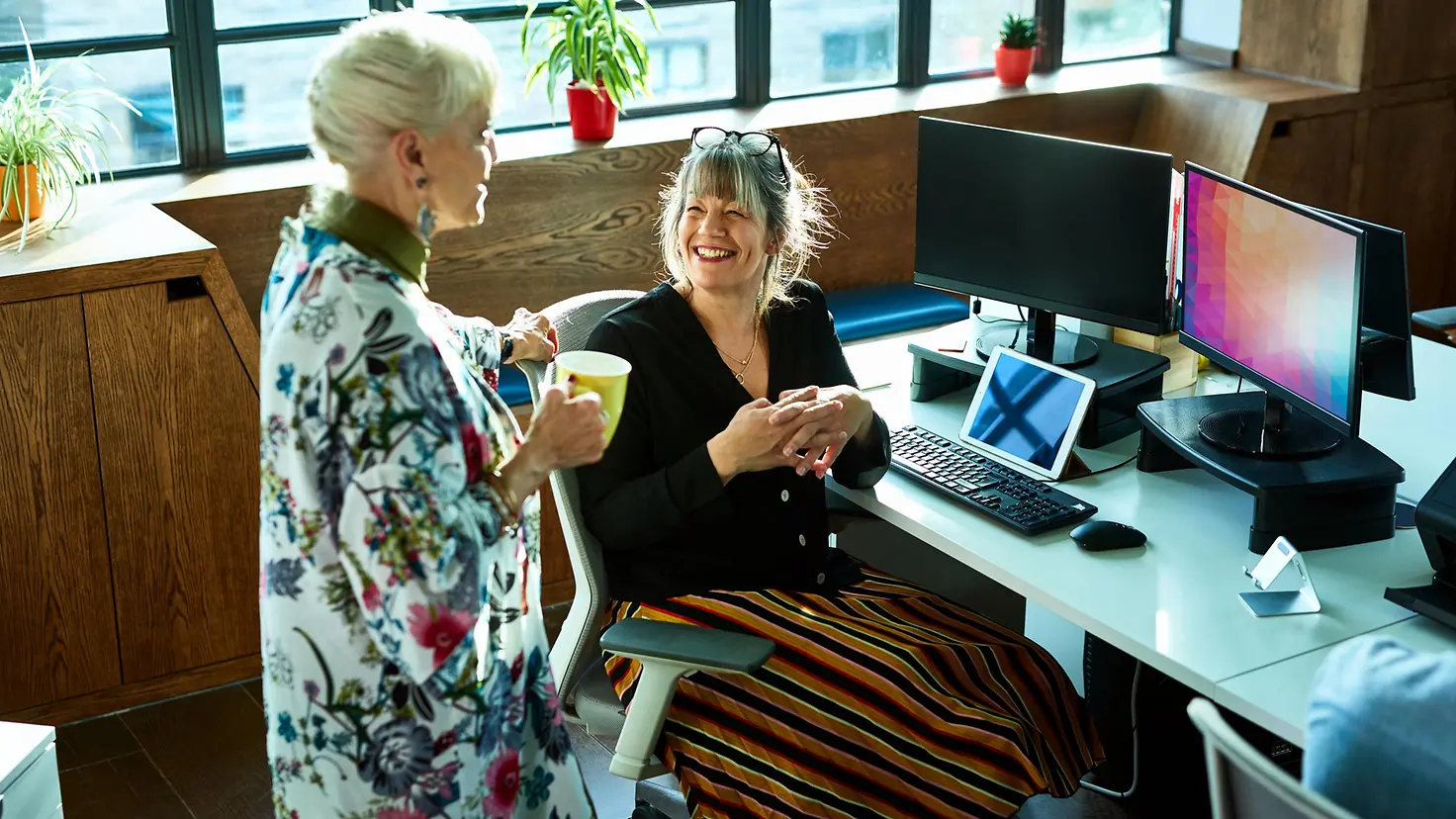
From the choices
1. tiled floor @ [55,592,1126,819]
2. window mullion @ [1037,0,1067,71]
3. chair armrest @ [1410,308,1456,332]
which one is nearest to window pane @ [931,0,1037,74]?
window mullion @ [1037,0,1067,71]

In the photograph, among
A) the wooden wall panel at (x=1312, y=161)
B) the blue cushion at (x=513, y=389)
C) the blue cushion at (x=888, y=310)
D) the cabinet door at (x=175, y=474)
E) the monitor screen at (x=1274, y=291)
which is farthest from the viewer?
the wooden wall panel at (x=1312, y=161)

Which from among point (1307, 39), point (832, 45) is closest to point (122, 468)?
point (832, 45)

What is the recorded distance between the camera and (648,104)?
431 centimetres

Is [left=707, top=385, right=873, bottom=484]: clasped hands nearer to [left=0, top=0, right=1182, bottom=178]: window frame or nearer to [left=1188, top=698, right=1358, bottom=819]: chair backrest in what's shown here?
[left=1188, top=698, right=1358, bottom=819]: chair backrest

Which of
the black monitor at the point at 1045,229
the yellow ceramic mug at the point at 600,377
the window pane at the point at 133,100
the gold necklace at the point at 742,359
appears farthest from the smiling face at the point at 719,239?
the window pane at the point at 133,100

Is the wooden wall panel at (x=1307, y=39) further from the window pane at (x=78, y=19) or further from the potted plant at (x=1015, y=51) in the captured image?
the window pane at (x=78, y=19)

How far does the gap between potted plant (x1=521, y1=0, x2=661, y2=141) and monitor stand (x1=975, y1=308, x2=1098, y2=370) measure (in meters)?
1.45

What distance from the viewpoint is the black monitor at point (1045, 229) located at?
260 centimetres

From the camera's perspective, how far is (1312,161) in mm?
4555

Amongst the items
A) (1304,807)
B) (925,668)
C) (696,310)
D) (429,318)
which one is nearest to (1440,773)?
(1304,807)

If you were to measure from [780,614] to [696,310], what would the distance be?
1.78 ft

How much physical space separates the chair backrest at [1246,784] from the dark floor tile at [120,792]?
204cm

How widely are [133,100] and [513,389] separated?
118 cm

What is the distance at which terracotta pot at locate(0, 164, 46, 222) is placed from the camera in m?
3.15
